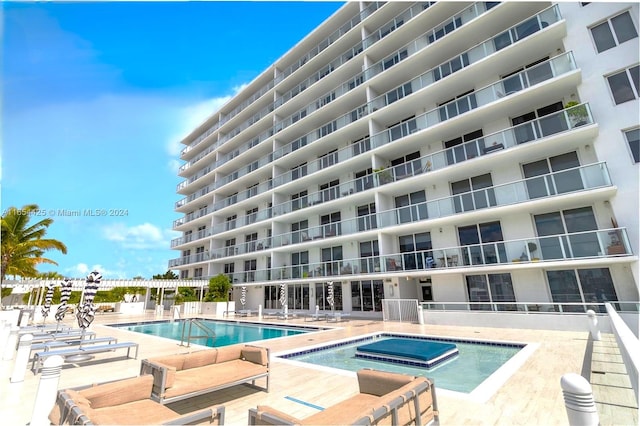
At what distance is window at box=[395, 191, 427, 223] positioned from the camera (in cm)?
1656

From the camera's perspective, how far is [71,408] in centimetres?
272

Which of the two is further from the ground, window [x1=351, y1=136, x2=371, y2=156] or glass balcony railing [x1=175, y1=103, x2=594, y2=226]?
window [x1=351, y1=136, x2=371, y2=156]

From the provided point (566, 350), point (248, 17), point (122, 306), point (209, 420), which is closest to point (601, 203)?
point (566, 350)

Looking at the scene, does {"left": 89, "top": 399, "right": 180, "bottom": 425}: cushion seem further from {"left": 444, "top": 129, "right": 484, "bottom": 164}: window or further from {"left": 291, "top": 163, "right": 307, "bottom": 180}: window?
{"left": 291, "top": 163, "right": 307, "bottom": 180}: window

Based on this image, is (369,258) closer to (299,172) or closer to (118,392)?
(299,172)

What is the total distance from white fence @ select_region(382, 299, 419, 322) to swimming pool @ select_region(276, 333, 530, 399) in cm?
499

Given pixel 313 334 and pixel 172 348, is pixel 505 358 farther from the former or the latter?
pixel 172 348

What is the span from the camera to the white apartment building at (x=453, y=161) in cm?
1227

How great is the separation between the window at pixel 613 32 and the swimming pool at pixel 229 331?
18.8 m

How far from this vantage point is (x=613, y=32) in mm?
12695

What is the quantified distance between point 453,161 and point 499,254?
5.39 meters

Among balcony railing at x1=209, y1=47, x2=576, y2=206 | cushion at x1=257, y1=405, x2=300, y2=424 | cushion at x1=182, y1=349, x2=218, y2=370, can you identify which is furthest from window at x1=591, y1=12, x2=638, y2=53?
cushion at x1=182, y1=349, x2=218, y2=370

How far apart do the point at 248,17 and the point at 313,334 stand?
11.3 m

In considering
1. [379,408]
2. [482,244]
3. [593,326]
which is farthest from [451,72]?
[379,408]
